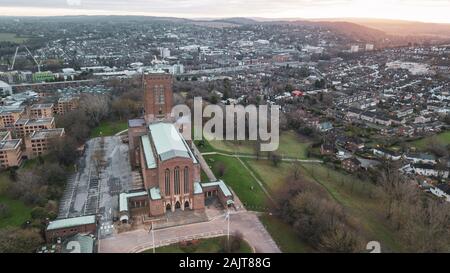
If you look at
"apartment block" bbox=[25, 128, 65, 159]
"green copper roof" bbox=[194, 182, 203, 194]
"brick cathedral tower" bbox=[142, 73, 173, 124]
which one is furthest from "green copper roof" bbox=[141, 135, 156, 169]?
"apartment block" bbox=[25, 128, 65, 159]

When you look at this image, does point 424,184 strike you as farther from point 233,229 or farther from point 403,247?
point 233,229

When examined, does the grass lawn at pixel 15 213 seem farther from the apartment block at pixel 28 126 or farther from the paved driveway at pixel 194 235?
the apartment block at pixel 28 126

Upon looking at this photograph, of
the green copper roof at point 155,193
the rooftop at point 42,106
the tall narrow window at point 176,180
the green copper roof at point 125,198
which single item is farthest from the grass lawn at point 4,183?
the rooftop at point 42,106

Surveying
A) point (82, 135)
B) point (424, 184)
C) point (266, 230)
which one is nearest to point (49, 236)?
point (266, 230)

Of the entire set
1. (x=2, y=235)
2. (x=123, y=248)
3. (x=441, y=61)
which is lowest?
(x=123, y=248)

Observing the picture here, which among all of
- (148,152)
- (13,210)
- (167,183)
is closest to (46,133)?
(13,210)

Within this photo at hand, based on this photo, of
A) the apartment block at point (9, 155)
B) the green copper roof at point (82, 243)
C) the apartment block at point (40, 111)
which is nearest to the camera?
the green copper roof at point (82, 243)
